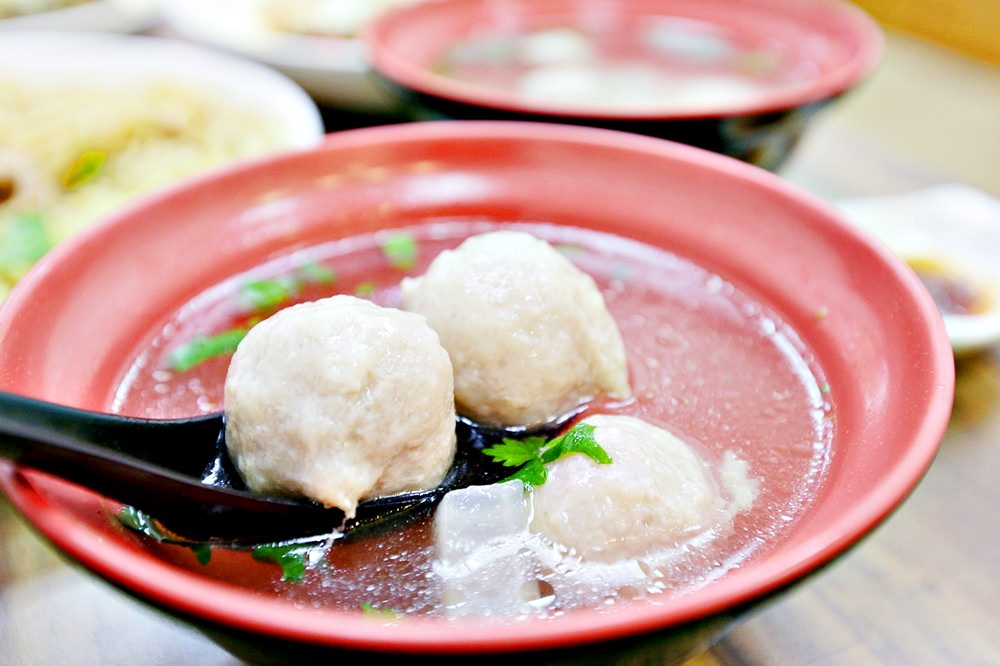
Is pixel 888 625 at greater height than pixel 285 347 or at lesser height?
lesser

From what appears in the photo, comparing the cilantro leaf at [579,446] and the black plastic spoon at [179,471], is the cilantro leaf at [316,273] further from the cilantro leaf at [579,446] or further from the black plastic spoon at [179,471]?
the cilantro leaf at [579,446]

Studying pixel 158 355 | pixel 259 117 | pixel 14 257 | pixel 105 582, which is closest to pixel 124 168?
pixel 259 117

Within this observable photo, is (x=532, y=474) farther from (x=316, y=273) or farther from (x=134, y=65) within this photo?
(x=134, y=65)

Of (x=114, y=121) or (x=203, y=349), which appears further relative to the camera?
(x=114, y=121)

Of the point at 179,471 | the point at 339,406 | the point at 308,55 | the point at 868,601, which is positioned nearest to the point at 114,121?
the point at 308,55

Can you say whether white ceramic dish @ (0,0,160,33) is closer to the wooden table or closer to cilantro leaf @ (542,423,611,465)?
the wooden table

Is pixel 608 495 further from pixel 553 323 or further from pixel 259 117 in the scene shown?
pixel 259 117

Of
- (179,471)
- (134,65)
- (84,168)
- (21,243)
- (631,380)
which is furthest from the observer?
(134,65)
